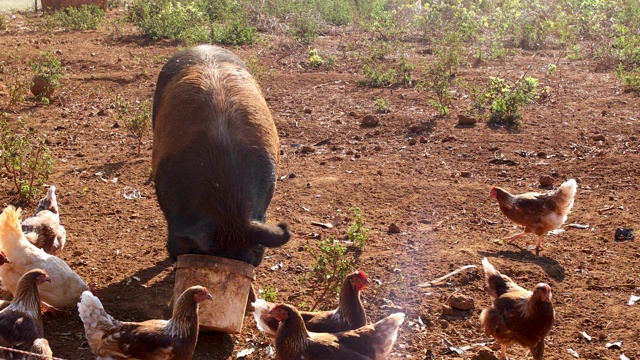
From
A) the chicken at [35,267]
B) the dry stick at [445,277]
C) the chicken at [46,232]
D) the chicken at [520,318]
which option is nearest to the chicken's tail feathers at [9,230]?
the chicken at [35,267]

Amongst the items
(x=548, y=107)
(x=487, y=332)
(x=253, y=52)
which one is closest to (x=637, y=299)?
(x=487, y=332)

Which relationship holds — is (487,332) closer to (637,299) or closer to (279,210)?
(637,299)

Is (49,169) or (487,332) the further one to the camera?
(49,169)

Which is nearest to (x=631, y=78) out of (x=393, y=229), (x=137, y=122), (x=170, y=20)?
(x=393, y=229)

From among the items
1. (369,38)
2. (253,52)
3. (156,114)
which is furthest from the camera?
(369,38)


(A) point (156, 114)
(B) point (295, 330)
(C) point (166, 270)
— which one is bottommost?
(C) point (166, 270)

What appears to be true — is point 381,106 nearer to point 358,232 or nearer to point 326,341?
point 358,232

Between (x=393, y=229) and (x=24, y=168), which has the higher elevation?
(x=24, y=168)

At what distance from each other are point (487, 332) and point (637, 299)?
1478mm

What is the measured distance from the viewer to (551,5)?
58.5ft

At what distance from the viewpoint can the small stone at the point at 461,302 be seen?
19.7 feet

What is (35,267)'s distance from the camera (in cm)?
576

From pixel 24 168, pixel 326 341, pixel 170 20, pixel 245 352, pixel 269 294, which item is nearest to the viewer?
pixel 326 341

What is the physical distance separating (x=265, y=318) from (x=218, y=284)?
40 centimetres
